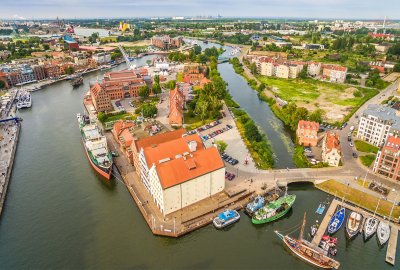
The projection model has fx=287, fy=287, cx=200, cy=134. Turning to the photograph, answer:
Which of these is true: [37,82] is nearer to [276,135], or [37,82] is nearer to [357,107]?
[276,135]

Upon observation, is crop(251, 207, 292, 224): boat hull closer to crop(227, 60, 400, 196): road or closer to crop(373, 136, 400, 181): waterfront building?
crop(227, 60, 400, 196): road

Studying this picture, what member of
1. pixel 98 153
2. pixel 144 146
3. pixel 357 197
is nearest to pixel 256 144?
pixel 357 197

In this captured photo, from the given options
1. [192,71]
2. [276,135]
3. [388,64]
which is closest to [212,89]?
[276,135]

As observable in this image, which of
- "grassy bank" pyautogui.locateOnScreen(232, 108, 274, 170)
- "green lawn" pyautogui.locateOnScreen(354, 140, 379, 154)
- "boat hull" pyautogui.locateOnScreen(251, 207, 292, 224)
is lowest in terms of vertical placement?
"boat hull" pyautogui.locateOnScreen(251, 207, 292, 224)

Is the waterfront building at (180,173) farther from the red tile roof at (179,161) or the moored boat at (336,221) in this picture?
the moored boat at (336,221)

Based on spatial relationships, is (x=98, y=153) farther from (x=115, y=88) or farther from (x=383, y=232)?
(x=383, y=232)

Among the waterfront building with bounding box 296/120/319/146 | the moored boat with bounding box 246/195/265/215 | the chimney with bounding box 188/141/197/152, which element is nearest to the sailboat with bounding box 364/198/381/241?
the moored boat with bounding box 246/195/265/215

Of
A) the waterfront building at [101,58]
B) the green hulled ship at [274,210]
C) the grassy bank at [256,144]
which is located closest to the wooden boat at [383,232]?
the green hulled ship at [274,210]
